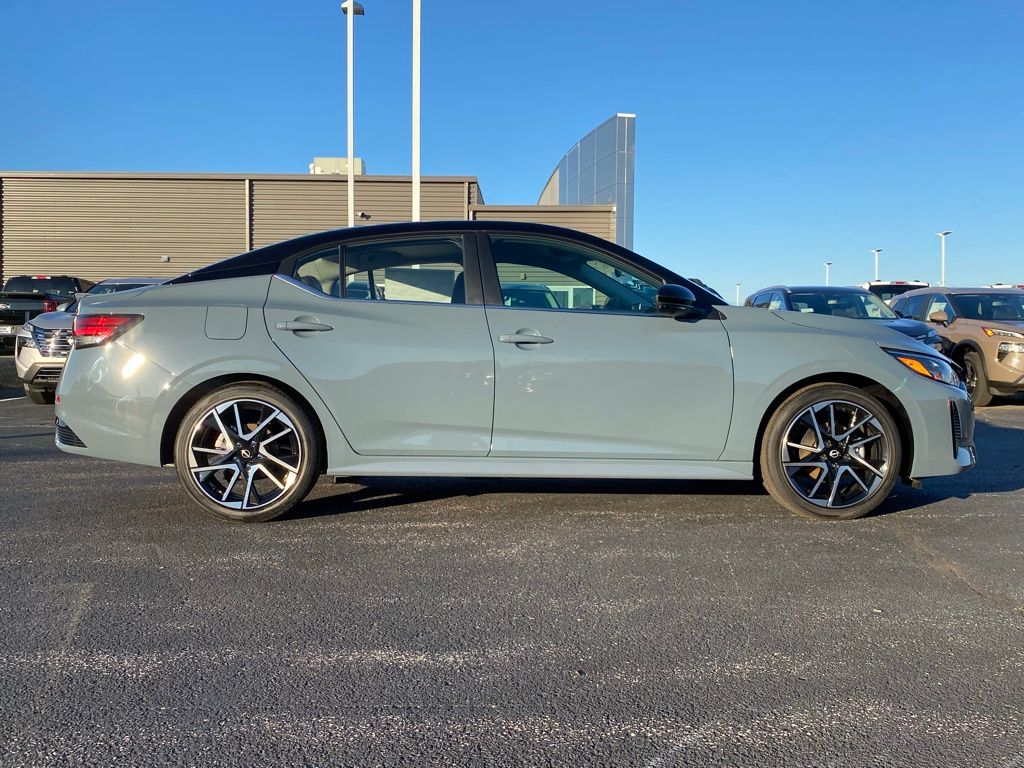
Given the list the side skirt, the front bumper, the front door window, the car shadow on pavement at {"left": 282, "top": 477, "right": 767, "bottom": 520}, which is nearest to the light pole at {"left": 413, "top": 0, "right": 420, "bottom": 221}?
the front bumper

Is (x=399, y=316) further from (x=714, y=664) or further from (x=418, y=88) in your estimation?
(x=418, y=88)

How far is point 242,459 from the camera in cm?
430

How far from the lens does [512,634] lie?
2.94m

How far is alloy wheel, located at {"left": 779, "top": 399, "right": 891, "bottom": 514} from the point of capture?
14.4 feet

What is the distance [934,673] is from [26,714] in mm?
2858

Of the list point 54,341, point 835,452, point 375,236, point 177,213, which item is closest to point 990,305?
point 835,452

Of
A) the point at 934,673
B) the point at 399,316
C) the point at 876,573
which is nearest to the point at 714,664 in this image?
the point at 934,673

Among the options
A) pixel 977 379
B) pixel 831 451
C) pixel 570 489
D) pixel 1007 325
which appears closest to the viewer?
pixel 831 451

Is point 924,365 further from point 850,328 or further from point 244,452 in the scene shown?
point 244,452

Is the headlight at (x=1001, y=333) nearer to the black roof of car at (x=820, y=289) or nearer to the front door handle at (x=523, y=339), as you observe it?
the black roof of car at (x=820, y=289)

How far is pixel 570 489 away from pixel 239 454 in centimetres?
206

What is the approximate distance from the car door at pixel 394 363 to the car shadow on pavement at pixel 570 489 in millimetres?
666

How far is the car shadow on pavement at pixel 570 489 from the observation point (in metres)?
4.82

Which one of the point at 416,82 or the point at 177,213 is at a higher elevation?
the point at 416,82
